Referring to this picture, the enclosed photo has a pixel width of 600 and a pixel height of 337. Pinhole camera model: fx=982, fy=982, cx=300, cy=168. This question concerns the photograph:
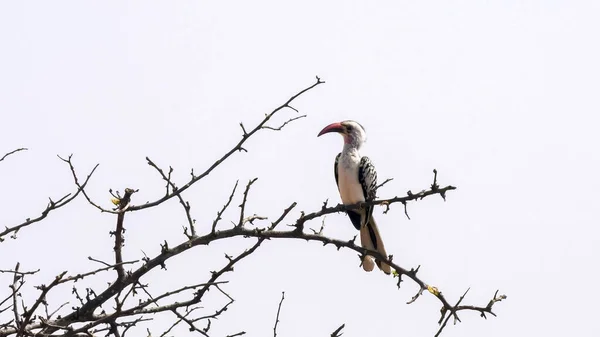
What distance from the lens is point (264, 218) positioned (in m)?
4.97

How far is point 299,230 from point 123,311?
40.7 inches

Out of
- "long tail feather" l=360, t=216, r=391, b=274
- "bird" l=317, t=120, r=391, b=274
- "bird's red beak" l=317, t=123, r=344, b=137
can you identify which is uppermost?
"bird's red beak" l=317, t=123, r=344, b=137

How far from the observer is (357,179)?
7.31 meters

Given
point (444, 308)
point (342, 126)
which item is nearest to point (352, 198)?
point (342, 126)

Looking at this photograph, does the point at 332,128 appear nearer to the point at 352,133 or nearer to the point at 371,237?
the point at 352,133

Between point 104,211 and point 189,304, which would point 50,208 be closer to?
point 104,211

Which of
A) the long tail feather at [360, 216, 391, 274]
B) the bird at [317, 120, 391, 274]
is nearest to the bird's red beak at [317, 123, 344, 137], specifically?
the bird at [317, 120, 391, 274]

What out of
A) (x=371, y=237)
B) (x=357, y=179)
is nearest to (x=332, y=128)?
(x=357, y=179)

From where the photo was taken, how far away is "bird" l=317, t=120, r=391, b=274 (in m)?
6.96

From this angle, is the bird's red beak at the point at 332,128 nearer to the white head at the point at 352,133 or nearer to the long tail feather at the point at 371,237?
the white head at the point at 352,133

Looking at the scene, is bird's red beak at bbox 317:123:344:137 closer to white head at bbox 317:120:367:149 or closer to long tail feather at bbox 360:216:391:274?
white head at bbox 317:120:367:149

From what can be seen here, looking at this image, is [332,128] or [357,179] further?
[332,128]

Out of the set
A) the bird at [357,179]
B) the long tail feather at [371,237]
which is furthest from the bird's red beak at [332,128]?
the long tail feather at [371,237]

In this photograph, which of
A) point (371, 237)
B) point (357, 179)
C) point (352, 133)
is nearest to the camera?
point (371, 237)
